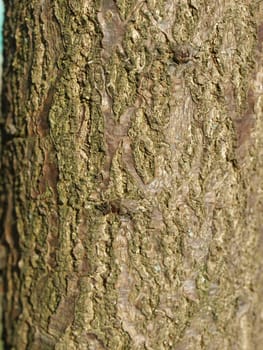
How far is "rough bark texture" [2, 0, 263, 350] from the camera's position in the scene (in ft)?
4.72

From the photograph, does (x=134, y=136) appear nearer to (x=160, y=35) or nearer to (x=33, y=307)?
(x=160, y=35)

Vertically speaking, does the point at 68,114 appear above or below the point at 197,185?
above

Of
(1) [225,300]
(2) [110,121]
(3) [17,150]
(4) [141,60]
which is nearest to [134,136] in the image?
(2) [110,121]

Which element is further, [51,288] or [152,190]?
[51,288]

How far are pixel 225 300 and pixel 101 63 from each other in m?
0.61

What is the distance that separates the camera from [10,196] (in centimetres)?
167

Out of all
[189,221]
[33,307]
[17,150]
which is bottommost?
[33,307]

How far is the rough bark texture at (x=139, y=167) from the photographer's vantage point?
1.44 metres

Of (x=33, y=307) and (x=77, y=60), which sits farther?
(x=33, y=307)

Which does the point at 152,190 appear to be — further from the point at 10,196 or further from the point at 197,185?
the point at 10,196

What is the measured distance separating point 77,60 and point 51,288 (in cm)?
52

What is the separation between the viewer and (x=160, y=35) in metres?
1.42

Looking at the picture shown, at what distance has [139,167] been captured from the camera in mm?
1458

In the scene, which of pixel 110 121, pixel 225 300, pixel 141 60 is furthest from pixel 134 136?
pixel 225 300
